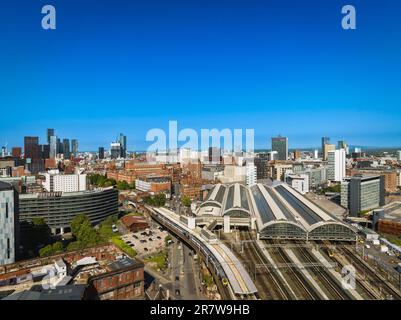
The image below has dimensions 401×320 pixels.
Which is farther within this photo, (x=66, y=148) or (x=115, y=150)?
(x=115, y=150)

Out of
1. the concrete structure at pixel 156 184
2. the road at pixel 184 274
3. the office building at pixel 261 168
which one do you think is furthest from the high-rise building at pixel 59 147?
the road at pixel 184 274

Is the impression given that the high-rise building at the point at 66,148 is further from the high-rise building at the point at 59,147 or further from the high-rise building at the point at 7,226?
the high-rise building at the point at 7,226

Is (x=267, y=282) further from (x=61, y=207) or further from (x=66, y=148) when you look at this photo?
(x=66, y=148)

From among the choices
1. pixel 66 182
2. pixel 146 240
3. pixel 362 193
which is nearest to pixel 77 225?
pixel 146 240
